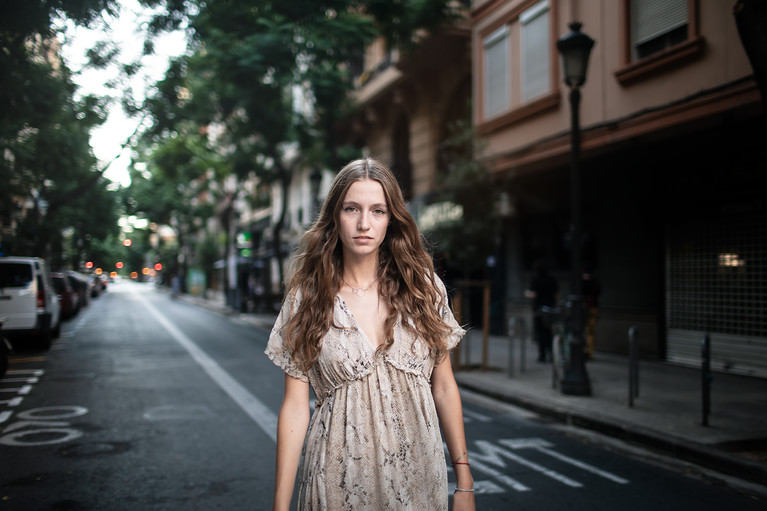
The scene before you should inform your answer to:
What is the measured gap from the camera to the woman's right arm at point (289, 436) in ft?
6.50

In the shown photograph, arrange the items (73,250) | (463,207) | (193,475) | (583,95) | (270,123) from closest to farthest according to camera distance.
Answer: (193,475), (463,207), (583,95), (270,123), (73,250)

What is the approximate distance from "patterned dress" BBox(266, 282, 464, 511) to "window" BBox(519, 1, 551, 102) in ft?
40.0

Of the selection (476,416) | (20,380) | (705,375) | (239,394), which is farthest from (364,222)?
(20,380)

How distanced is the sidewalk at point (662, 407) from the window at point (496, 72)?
6207 mm

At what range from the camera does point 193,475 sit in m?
5.10

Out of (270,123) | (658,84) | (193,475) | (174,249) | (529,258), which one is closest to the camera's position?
(193,475)

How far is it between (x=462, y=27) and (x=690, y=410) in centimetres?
1206

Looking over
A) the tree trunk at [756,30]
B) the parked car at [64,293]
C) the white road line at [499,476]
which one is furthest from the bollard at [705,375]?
the parked car at [64,293]

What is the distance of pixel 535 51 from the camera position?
13.6 m

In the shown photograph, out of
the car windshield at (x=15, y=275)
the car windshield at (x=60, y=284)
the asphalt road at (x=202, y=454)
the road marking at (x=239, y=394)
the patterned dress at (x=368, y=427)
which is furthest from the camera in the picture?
the car windshield at (x=60, y=284)

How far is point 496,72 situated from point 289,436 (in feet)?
46.3

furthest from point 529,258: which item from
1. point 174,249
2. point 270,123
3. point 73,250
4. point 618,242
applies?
point 174,249

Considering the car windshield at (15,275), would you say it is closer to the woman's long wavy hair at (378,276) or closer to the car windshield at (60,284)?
the car windshield at (60,284)

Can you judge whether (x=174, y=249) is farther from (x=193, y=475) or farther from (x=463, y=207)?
(x=193, y=475)
